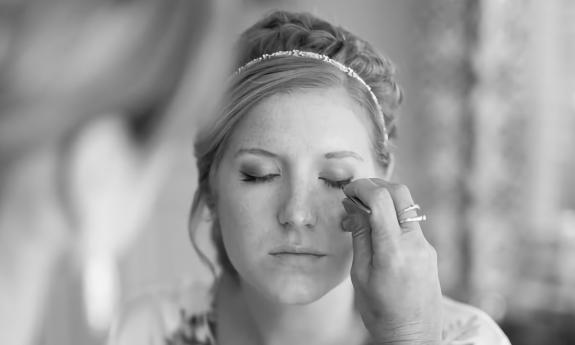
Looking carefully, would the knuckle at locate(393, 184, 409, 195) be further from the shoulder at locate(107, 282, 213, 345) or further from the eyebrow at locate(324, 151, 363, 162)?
the shoulder at locate(107, 282, 213, 345)

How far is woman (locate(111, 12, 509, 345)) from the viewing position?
27.1 inches

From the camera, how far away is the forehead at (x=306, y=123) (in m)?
0.77

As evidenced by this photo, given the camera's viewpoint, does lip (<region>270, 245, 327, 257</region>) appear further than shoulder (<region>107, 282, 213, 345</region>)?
No

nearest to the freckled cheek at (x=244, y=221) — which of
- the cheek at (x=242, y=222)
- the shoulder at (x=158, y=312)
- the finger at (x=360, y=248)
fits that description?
the cheek at (x=242, y=222)

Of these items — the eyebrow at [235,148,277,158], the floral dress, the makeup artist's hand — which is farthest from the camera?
the floral dress

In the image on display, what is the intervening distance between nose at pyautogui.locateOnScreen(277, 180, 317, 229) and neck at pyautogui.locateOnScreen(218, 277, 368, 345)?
0.17 m

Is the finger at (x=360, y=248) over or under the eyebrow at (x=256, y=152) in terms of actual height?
under

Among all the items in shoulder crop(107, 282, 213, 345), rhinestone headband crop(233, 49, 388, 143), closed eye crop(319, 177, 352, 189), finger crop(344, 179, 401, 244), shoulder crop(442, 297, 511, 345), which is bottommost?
shoulder crop(442, 297, 511, 345)

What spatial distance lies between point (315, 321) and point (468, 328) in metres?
0.21

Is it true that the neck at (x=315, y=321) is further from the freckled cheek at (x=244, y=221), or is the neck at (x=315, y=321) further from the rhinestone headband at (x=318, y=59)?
the rhinestone headband at (x=318, y=59)

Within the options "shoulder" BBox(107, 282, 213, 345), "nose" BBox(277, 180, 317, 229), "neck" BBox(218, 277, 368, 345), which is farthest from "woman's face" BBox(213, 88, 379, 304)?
"shoulder" BBox(107, 282, 213, 345)

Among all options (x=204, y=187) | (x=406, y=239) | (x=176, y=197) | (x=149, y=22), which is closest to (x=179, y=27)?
(x=149, y=22)

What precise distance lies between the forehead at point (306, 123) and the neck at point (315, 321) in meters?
0.21

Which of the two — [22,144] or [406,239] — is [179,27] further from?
[406,239]
